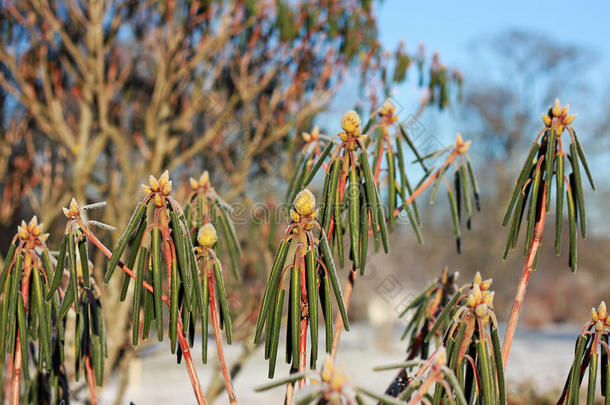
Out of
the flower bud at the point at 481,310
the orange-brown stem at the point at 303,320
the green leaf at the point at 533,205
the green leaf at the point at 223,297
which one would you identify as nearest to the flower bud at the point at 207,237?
the green leaf at the point at 223,297

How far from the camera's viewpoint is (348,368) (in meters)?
5.29

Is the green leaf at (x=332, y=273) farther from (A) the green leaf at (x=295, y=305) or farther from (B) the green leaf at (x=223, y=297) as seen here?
Answer: (B) the green leaf at (x=223, y=297)

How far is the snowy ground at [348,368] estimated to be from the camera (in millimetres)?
4172

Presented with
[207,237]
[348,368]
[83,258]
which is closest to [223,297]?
[207,237]

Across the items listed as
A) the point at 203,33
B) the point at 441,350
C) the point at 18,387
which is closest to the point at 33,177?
the point at 203,33

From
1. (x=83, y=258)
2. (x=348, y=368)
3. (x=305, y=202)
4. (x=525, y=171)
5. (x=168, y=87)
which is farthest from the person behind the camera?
(x=348, y=368)

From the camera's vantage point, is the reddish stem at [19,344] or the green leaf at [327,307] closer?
the green leaf at [327,307]

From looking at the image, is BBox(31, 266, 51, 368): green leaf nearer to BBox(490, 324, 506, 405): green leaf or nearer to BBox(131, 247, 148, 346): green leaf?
BBox(131, 247, 148, 346): green leaf

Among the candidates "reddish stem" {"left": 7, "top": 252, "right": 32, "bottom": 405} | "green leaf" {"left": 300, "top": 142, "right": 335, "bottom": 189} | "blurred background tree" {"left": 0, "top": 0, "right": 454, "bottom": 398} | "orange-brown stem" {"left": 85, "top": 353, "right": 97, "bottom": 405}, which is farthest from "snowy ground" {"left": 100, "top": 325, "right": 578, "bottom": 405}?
"green leaf" {"left": 300, "top": 142, "right": 335, "bottom": 189}

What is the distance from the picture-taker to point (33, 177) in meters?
2.95

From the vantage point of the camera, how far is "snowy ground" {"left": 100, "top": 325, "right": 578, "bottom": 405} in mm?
4172

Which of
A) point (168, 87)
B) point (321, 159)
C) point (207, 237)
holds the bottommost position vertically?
point (207, 237)

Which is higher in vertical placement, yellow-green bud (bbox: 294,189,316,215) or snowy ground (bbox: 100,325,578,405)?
yellow-green bud (bbox: 294,189,316,215)

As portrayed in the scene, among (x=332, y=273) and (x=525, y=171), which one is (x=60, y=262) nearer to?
(x=332, y=273)
